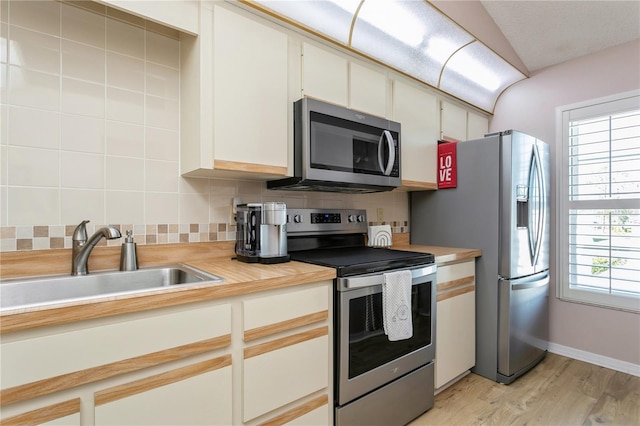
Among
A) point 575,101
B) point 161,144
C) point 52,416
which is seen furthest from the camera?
point 575,101

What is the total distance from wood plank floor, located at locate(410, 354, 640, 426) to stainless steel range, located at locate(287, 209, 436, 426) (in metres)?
0.22

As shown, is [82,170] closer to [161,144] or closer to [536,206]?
[161,144]

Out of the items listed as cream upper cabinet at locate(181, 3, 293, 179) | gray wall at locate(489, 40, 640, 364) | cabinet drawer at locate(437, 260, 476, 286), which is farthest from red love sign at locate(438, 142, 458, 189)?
cream upper cabinet at locate(181, 3, 293, 179)

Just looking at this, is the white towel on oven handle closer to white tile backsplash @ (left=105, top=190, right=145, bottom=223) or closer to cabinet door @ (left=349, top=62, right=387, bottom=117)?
cabinet door @ (left=349, top=62, right=387, bottom=117)

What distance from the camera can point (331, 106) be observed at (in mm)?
1761

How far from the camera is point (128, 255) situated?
1.42 m

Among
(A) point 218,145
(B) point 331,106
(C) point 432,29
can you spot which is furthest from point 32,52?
(C) point 432,29

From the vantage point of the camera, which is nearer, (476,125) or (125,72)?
(125,72)

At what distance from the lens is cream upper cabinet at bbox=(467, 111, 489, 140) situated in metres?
2.87

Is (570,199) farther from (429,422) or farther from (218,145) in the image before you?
(218,145)

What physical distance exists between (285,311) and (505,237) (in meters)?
1.66

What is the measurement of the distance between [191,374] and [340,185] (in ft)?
3.98

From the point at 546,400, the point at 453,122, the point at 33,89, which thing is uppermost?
the point at 453,122

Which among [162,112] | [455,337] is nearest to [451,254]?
[455,337]
